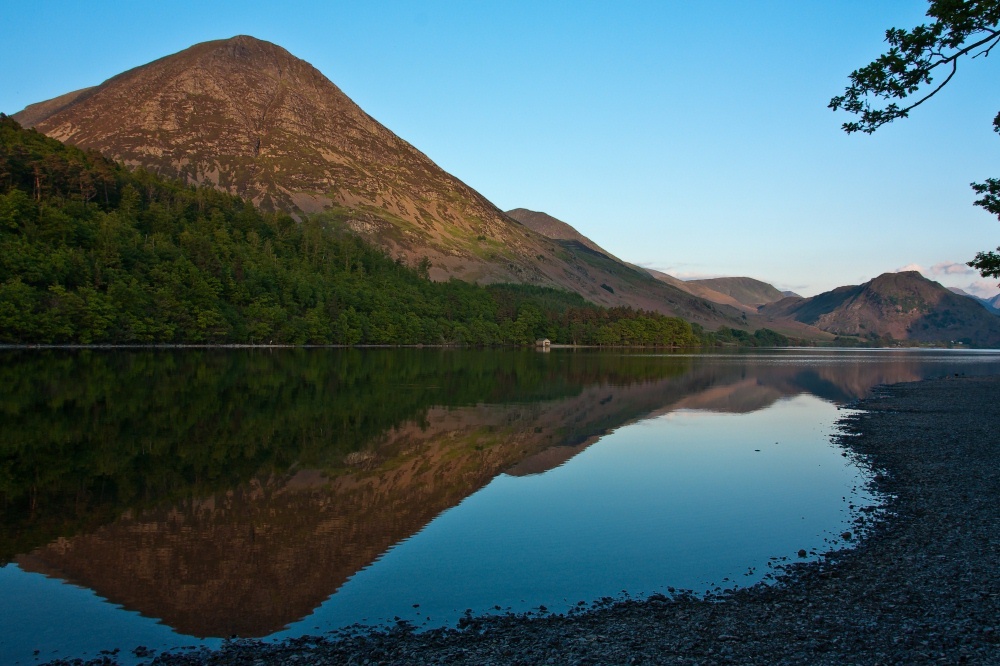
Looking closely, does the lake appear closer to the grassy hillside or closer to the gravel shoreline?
the gravel shoreline

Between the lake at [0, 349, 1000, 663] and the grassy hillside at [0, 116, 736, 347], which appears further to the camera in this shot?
the grassy hillside at [0, 116, 736, 347]

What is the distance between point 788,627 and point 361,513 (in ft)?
35.7

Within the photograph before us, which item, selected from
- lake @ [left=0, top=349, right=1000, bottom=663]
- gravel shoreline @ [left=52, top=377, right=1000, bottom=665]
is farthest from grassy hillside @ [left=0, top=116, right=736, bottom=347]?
gravel shoreline @ [left=52, top=377, right=1000, bottom=665]

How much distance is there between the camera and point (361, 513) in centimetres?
1756

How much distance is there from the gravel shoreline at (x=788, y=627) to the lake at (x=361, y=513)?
2.40 ft

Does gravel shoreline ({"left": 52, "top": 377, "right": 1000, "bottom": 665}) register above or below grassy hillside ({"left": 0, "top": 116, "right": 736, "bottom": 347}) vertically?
below

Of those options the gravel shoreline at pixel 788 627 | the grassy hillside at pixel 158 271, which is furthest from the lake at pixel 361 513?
the grassy hillside at pixel 158 271

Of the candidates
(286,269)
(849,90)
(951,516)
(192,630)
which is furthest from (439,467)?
(286,269)

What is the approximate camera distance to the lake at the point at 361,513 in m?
11.6

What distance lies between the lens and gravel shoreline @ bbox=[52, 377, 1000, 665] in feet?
30.1

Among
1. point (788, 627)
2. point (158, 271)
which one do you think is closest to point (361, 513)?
point (788, 627)

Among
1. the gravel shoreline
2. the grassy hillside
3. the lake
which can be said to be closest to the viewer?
the gravel shoreline

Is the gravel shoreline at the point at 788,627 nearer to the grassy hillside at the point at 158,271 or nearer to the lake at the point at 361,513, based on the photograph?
the lake at the point at 361,513

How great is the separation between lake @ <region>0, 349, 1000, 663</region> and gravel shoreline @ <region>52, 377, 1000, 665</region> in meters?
0.73
